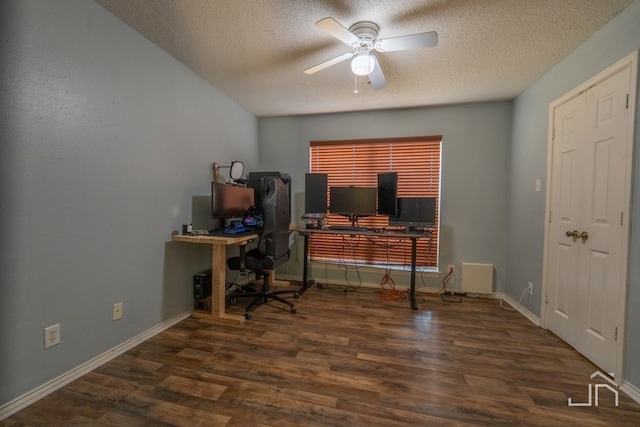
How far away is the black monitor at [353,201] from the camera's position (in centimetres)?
327

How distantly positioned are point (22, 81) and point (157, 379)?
184 cm

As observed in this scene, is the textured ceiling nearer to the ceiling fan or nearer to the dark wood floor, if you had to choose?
the ceiling fan

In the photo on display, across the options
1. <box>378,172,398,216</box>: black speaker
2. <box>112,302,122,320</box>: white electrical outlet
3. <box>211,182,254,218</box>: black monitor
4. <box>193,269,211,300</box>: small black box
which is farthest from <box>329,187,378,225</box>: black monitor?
<box>112,302,122,320</box>: white electrical outlet

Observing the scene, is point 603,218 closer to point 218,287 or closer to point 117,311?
point 218,287

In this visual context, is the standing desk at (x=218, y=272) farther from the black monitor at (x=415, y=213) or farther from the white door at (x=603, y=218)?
the white door at (x=603, y=218)

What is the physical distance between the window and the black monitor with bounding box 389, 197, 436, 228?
267 millimetres

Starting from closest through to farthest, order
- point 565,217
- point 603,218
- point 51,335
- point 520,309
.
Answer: point 51,335 → point 603,218 → point 565,217 → point 520,309

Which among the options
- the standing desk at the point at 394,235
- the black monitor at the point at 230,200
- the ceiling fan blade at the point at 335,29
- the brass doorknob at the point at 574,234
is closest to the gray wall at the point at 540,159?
the brass doorknob at the point at 574,234

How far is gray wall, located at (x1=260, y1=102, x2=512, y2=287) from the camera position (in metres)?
3.16

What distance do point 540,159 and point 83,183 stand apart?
12.4 ft

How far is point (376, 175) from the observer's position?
353 cm

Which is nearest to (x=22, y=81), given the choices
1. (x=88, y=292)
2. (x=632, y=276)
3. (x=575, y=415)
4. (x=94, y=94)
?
(x=94, y=94)

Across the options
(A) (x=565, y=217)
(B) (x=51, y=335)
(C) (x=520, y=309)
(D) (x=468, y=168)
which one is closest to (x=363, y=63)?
(A) (x=565, y=217)

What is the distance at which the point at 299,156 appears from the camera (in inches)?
148
